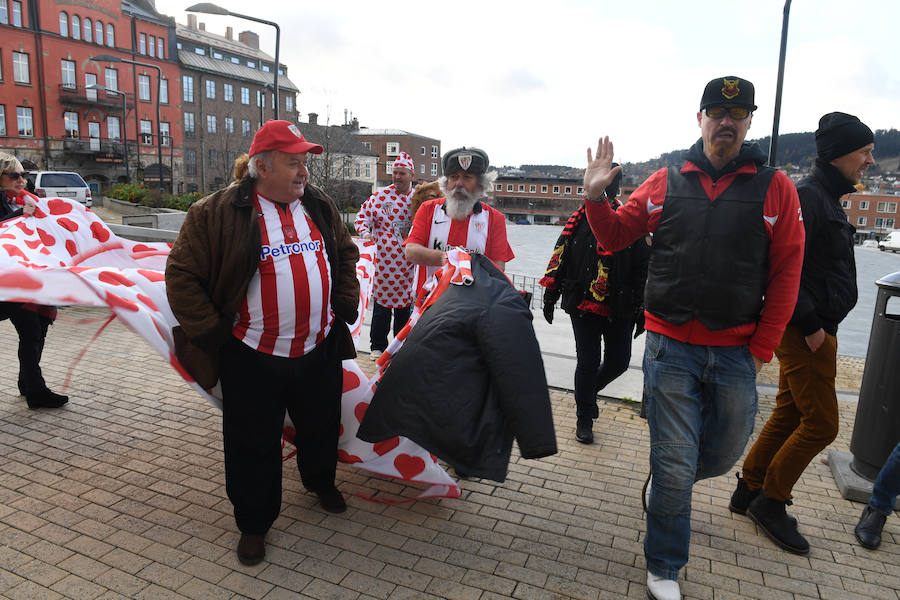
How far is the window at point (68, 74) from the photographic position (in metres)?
43.1

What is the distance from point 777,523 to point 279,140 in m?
3.30

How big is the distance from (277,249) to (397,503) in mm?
1678

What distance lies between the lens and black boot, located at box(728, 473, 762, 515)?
3629 mm

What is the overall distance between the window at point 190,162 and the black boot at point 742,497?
55064 millimetres

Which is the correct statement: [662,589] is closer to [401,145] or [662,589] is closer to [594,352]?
[594,352]

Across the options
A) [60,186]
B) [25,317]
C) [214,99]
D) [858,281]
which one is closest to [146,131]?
[214,99]

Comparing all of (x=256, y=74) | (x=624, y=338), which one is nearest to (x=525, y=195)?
(x=256, y=74)

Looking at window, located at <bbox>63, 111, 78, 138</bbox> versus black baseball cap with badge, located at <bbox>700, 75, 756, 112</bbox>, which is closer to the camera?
black baseball cap with badge, located at <bbox>700, 75, 756, 112</bbox>

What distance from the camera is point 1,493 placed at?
11.8 feet

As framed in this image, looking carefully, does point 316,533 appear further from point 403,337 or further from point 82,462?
point 82,462

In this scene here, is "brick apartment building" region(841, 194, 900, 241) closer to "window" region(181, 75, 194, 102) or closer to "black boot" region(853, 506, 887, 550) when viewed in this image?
"window" region(181, 75, 194, 102)

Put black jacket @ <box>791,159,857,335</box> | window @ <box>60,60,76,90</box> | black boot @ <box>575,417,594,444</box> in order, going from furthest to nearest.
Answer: window @ <box>60,60,76,90</box>, black boot @ <box>575,417,594,444</box>, black jacket @ <box>791,159,857,335</box>

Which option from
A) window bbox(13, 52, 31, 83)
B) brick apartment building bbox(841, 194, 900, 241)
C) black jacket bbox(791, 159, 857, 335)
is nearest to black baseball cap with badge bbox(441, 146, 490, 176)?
black jacket bbox(791, 159, 857, 335)

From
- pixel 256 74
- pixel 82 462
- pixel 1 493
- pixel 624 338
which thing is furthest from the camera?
pixel 256 74
